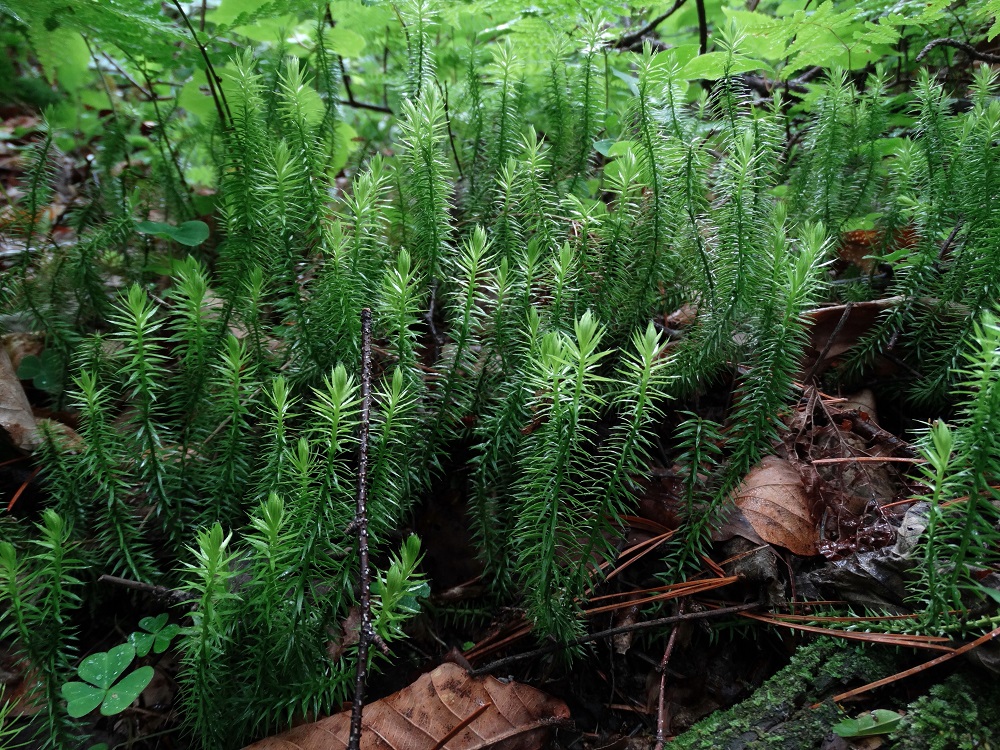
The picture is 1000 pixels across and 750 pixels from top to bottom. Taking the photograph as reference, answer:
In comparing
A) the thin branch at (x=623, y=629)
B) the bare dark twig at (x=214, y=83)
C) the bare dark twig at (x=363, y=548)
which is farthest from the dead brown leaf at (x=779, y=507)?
the bare dark twig at (x=214, y=83)

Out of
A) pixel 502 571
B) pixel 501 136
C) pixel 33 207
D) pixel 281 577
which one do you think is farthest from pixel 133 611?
pixel 501 136

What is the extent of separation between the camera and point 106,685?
157cm

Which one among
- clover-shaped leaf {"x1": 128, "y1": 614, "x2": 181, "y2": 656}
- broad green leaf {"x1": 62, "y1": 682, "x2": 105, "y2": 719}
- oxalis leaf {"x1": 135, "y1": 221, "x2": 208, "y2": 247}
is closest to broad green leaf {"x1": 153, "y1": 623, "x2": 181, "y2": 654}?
clover-shaped leaf {"x1": 128, "y1": 614, "x2": 181, "y2": 656}

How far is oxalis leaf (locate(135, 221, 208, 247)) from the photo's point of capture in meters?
2.38

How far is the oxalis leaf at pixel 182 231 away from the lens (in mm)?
2383

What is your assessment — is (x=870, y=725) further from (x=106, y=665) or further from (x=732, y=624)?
(x=106, y=665)

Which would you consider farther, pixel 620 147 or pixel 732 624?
pixel 620 147

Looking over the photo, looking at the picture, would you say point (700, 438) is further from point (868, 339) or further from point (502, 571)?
point (868, 339)

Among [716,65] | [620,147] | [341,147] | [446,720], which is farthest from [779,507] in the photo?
[341,147]

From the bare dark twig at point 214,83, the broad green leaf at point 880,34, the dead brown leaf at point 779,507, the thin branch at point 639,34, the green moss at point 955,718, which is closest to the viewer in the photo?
the green moss at point 955,718

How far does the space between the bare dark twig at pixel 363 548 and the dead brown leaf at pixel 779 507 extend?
1.08 meters

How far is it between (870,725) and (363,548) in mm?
1177

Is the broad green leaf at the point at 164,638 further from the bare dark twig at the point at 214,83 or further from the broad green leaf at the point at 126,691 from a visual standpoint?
the bare dark twig at the point at 214,83

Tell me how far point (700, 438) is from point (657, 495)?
34 cm
